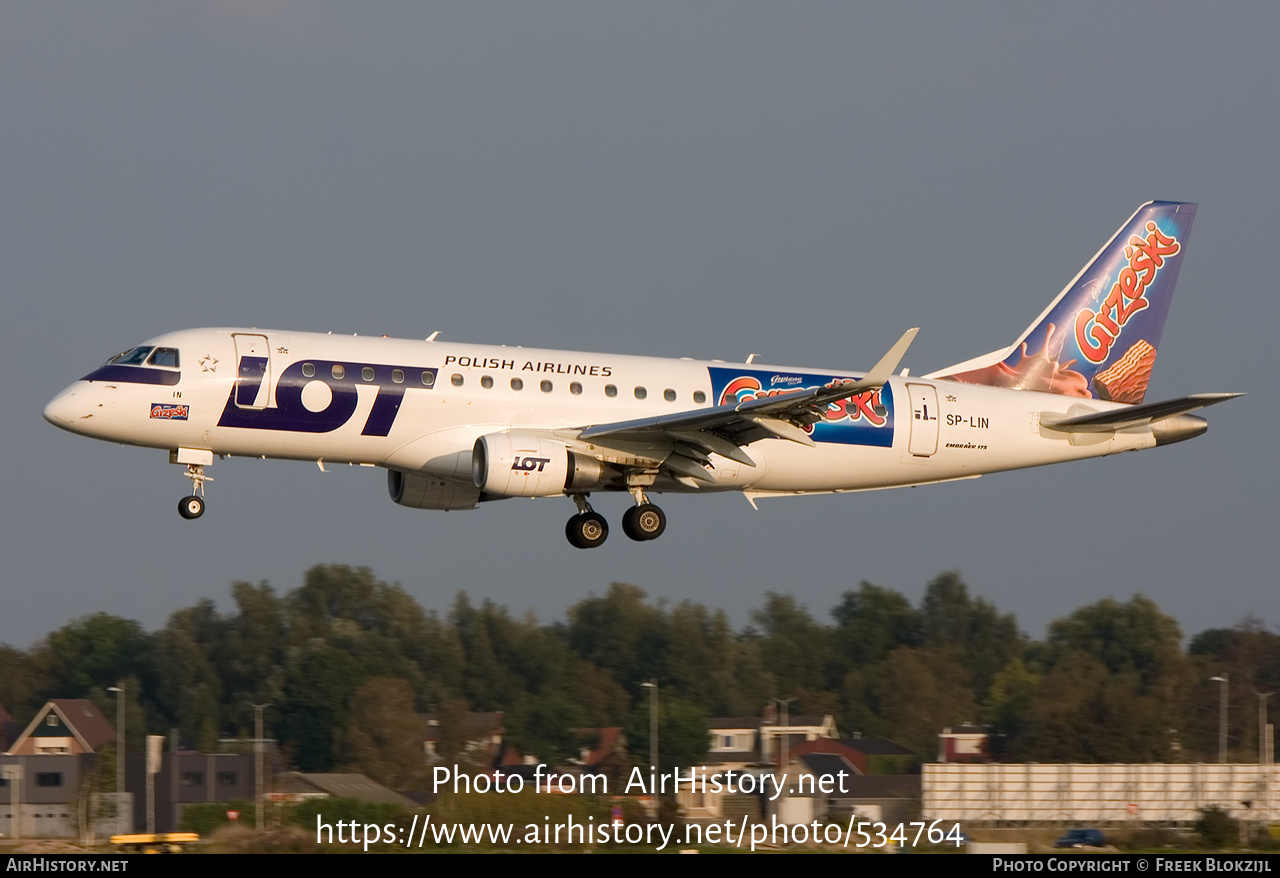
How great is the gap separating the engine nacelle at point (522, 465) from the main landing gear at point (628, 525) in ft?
7.33

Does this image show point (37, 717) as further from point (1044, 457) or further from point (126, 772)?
point (1044, 457)

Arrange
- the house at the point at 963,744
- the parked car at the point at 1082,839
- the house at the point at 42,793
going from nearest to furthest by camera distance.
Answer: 1. the parked car at the point at 1082,839
2. the house at the point at 42,793
3. the house at the point at 963,744

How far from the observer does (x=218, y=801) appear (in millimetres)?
53125

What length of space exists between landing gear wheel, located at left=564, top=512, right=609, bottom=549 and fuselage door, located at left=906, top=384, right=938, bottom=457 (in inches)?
299

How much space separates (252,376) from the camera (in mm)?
35406

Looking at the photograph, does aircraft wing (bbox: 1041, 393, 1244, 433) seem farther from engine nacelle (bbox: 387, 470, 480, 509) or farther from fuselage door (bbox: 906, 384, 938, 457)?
engine nacelle (bbox: 387, 470, 480, 509)

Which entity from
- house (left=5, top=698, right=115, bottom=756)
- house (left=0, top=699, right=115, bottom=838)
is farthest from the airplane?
house (left=5, top=698, right=115, bottom=756)

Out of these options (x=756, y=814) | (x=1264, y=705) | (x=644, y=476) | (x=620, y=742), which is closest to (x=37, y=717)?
(x=620, y=742)

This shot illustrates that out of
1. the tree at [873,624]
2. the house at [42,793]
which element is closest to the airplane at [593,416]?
the house at [42,793]

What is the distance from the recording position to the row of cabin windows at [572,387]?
120ft

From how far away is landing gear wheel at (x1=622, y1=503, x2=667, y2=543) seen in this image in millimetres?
38906

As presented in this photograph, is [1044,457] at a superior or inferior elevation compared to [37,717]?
superior

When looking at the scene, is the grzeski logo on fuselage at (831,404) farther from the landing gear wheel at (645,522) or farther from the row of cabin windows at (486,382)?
the landing gear wheel at (645,522)
